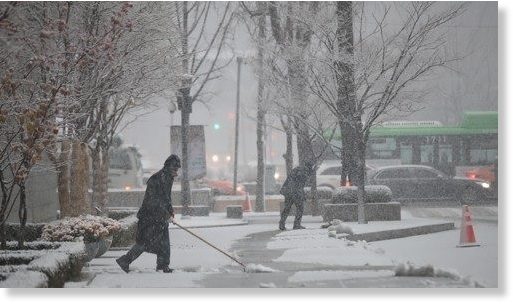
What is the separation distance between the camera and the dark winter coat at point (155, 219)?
9.64m

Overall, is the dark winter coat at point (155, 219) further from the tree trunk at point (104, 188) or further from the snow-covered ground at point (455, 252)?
the tree trunk at point (104, 188)

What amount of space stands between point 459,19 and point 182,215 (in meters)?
7.50

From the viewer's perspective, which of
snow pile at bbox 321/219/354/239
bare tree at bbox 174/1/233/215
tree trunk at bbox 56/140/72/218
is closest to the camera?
snow pile at bbox 321/219/354/239

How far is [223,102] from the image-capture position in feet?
69.2

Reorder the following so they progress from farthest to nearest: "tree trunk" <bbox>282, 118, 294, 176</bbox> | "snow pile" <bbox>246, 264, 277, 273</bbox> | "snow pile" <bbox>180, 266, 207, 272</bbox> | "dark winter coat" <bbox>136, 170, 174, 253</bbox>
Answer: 1. "tree trunk" <bbox>282, 118, 294, 176</bbox>
2. "snow pile" <bbox>180, 266, 207, 272</bbox>
3. "snow pile" <bbox>246, 264, 277, 273</bbox>
4. "dark winter coat" <bbox>136, 170, 174, 253</bbox>

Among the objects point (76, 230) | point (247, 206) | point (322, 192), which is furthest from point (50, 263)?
point (247, 206)

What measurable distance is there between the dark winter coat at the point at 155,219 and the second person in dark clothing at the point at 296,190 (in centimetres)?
448

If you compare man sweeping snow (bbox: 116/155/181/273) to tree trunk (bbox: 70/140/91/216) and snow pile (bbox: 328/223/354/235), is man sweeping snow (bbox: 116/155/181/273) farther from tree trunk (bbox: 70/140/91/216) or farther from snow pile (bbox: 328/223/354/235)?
tree trunk (bbox: 70/140/91/216)

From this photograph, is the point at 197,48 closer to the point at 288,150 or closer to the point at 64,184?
the point at 288,150

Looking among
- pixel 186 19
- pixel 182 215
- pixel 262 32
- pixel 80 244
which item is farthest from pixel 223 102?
pixel 80 244

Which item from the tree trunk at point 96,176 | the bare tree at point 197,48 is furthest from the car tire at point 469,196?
the tree trunk at point 96,176

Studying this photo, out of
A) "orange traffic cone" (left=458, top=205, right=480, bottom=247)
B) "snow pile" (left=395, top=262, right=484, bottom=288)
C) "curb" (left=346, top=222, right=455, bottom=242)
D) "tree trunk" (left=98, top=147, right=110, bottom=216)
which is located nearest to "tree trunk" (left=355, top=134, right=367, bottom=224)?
"curb" (left=346, top=222, right=455, bottom=242)

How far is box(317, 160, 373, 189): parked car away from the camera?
1484 cm

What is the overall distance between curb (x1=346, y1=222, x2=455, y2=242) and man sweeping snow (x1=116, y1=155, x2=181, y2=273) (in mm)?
3741
